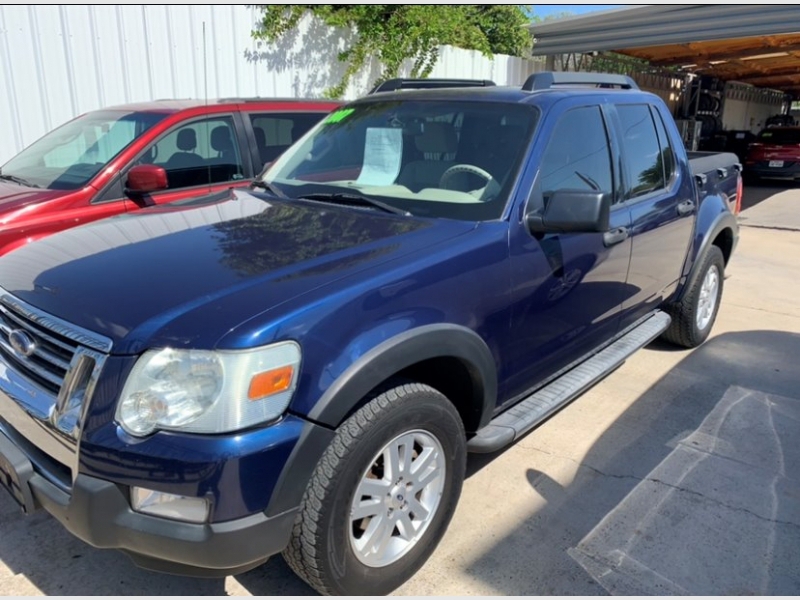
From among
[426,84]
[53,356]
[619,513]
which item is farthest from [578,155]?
[53,356]

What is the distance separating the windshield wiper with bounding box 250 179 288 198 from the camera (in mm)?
3348

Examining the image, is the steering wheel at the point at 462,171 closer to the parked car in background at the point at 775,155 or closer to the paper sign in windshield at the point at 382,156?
the paper sign in windshield at the point at 382,156

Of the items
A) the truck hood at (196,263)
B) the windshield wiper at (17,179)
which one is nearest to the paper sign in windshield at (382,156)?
the truck hood at (196,263)

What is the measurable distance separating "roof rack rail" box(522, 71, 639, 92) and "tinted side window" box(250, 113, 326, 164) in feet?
8.25

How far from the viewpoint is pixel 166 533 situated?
190 cm

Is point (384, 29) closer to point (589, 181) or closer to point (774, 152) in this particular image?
point (589, 181)

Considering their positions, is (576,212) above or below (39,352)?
above

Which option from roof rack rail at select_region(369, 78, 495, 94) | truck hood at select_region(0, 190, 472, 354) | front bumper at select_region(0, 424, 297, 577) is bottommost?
front bumper at select_region(0, 424, 297, 577)

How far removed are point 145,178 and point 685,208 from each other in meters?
3.68

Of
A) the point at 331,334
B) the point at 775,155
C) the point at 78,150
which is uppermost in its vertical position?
the point at 78,150

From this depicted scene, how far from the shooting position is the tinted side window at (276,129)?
5.41m

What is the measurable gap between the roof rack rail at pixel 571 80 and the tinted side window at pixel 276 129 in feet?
8.25

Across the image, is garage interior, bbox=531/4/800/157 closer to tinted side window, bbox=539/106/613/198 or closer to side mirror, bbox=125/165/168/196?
tinted side window, bbox=539/106/613/198

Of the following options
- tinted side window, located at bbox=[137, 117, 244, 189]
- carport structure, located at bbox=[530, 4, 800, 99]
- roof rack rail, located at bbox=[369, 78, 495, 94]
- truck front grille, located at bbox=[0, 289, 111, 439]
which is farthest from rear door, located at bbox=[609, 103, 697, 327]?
carport structure, located at bbox=[530, 4, 800, 99]
